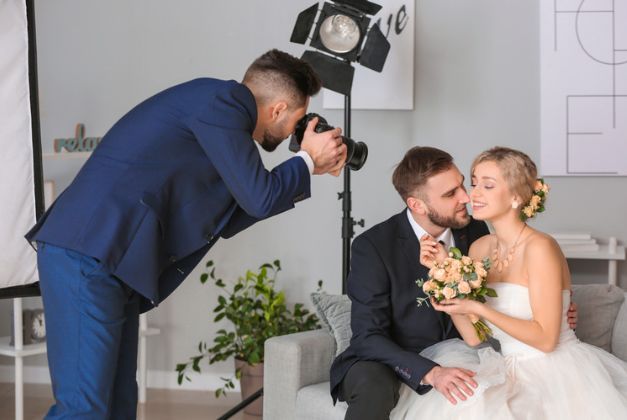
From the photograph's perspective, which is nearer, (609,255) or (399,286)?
(399,286)

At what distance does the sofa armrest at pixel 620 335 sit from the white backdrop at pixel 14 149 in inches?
84.0

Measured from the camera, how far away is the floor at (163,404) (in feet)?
12.6

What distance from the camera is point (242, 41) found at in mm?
4207

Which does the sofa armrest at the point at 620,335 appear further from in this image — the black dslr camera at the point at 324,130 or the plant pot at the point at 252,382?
the plant pot at the point at 252,382

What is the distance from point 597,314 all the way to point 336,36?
1.47 metres

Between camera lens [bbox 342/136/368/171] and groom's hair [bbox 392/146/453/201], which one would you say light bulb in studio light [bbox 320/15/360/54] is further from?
camera lens [bbox 342/136/368/171]

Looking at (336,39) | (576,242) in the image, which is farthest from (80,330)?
(576,242)

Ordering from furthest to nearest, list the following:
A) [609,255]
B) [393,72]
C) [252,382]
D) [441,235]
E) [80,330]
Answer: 1. [393,72]
2. [252,382]
3. [609,255]
4. [441,235]
5. [80,330]

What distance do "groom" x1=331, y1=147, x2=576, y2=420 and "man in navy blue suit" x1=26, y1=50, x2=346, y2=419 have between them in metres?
0.64

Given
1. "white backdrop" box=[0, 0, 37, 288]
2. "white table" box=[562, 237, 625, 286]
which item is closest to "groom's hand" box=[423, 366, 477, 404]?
Result: "white table" box=[562, 237, 625, 286]

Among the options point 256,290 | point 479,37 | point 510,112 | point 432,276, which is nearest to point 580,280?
point 510,112

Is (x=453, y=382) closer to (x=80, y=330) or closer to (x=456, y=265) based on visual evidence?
(x=456, y=265)

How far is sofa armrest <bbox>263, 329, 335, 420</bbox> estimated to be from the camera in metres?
2.81

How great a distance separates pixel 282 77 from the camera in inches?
85.6
